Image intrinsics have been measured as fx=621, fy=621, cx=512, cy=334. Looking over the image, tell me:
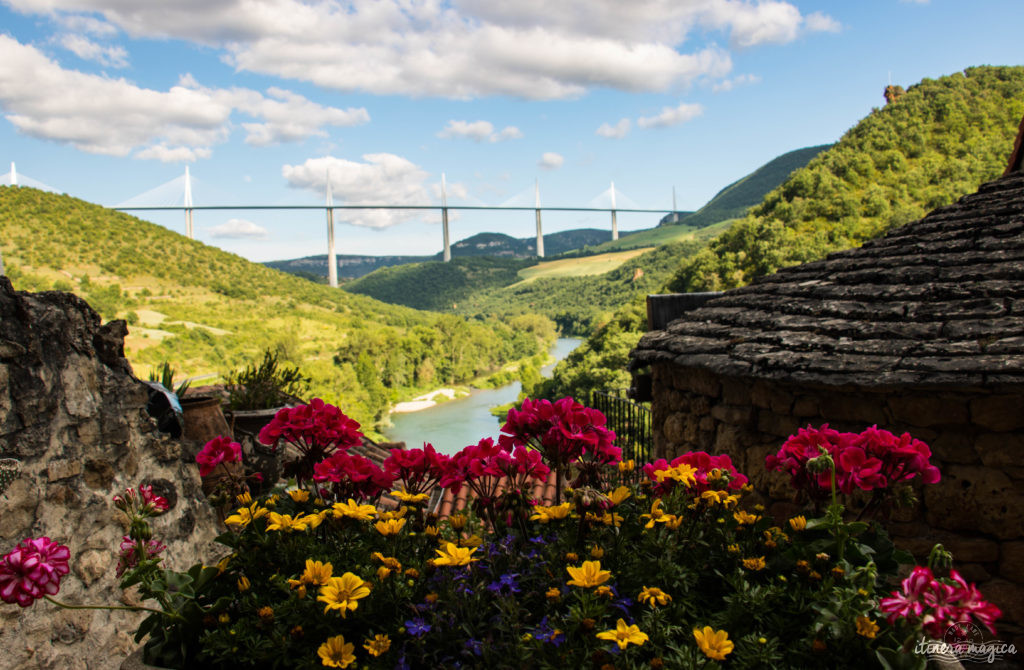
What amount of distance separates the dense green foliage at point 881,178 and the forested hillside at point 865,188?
6cm

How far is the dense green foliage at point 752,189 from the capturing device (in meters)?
96.3

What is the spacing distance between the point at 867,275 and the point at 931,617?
11.3ft

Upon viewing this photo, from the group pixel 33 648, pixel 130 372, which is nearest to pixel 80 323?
pixel 130 372

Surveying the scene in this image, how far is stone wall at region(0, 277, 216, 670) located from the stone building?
3.11 metres

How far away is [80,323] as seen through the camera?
2.48 meters

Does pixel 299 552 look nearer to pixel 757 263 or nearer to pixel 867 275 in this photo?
pixel 867 275

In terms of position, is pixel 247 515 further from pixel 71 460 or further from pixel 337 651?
pixel 71 460

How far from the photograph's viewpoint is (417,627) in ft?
4.01

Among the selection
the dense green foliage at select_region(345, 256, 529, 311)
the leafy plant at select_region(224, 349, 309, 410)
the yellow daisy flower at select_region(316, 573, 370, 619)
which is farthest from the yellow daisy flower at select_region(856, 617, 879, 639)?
the dense green foliage at select_region(345, 256, 529, 311)

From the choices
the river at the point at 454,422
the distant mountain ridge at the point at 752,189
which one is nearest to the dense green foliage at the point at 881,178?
the river at the point at 454,422

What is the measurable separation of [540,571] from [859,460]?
30.8 inches

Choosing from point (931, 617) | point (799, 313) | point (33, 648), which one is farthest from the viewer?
point (799, 313)

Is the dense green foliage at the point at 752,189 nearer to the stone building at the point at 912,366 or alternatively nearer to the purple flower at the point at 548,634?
the stone building at the point at 912,366

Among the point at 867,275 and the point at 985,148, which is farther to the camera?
the point at 985,148
